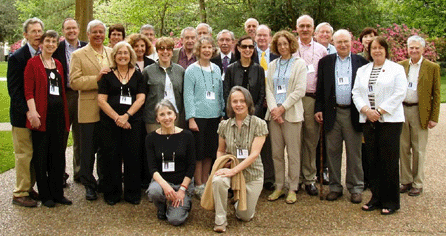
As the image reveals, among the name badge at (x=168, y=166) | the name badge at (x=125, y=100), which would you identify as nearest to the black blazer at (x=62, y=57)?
the name badge at (x=125, y=100)

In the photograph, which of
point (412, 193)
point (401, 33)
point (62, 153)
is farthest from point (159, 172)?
point (401, 33)

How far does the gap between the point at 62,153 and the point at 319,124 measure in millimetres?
3203

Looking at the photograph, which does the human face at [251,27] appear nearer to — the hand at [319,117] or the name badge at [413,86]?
the hand at [319,117]

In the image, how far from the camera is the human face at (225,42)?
639cm

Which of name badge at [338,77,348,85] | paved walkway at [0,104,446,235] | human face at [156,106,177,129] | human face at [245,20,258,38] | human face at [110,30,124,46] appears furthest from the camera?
human face at [245,20,258,38]

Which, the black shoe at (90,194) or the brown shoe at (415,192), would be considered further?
the brown shoe at (415,192)

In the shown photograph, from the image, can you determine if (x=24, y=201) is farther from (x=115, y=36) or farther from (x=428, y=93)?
(x=428, y=93)

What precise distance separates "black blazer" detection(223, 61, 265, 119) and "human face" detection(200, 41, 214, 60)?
0.34m

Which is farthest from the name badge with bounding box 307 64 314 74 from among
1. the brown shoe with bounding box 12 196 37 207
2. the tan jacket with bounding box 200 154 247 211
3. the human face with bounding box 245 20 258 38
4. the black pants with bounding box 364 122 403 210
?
the brown shoe with bounding box 12 196 37 207

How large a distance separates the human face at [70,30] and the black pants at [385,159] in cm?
388

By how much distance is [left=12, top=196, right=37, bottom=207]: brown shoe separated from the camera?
529cm

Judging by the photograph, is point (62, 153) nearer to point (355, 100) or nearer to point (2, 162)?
point (2, 162)

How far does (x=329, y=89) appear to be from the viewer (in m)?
5.51

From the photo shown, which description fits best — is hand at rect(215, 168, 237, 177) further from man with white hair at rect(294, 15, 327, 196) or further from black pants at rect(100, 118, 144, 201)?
man with white hair at rect(294, 15, 327, 196)
